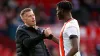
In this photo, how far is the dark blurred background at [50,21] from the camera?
13558 millimetres

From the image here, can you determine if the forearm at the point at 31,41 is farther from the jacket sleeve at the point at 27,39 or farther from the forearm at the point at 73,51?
the forearm at the point at 73,51

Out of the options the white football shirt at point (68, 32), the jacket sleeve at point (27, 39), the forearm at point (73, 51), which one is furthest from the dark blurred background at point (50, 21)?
the forearm at point (73, 51)

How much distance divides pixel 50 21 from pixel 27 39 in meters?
7.29

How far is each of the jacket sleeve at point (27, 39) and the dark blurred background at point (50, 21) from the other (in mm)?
5573

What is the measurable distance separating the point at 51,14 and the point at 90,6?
5.38 feet

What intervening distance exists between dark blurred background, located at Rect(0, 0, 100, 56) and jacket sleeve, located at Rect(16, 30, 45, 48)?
5.57 m

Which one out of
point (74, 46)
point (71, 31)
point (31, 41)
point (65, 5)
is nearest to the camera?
point (74, 46)

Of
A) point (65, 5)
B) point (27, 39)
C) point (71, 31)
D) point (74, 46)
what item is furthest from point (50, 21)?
point (74, 46)

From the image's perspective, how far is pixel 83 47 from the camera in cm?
1352

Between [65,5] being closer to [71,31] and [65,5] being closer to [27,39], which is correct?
[71,31]

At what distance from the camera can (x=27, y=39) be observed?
731 centimetres

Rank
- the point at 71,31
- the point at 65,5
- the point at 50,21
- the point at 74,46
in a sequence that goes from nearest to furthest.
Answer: the point at 74,46
the point at 71,31
the point at 65,5
the point at 50,21

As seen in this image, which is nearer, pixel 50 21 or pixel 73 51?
pixel 73 51

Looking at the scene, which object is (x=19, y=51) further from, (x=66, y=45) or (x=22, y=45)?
(x=66, y=45)
